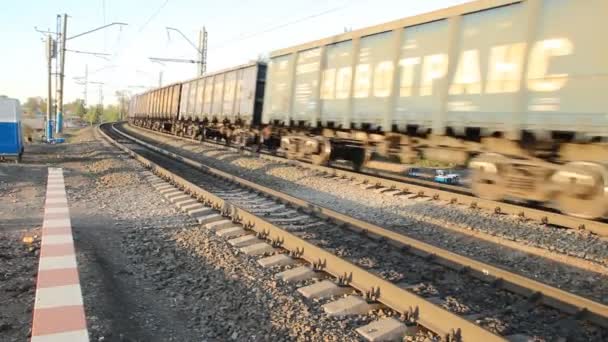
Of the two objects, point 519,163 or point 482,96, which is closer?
point 519,163

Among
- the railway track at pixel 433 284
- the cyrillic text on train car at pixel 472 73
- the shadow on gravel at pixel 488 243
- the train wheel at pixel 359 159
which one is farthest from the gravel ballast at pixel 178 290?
the train wheel at pixel 359 159

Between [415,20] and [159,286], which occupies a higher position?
[415,20]

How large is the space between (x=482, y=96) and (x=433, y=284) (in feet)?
14.5

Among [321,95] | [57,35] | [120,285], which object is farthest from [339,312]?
[57,35]

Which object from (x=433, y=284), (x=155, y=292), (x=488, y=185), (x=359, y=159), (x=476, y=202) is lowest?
(x=155, y=292)

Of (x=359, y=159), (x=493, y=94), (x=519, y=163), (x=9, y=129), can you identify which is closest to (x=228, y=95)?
(x=359, y=159)

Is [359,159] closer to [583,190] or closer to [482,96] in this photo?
[482,96]

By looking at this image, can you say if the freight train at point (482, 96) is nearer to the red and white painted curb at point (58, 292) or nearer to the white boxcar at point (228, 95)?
the white boxcar at point (228, 95)

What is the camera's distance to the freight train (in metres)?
6.48

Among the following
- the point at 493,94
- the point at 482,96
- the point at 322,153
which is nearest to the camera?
the point at 493,94

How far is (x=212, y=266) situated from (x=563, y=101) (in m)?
5.22

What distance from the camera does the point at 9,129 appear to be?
13.1 meters

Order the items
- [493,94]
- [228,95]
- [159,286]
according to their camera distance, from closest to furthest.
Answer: [159,286], [493,94], [228,95]

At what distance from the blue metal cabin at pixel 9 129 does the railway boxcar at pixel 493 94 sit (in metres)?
8.75
